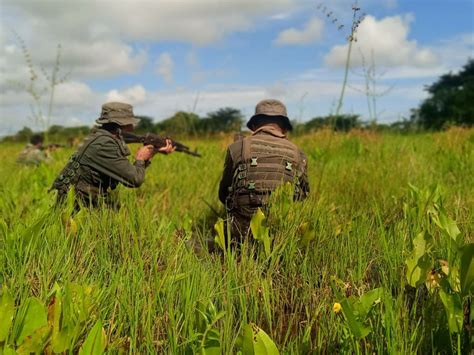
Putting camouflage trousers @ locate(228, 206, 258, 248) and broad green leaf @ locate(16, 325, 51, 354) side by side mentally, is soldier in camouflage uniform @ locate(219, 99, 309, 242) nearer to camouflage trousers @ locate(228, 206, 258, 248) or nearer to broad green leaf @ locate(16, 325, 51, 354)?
camouflage trousers @ locate(228, 206, 258, 248)

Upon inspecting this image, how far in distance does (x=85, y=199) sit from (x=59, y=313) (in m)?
2.38

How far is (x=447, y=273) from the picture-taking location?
80.8 inches

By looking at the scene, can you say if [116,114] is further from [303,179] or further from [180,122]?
[180,122]

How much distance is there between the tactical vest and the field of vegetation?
408mm

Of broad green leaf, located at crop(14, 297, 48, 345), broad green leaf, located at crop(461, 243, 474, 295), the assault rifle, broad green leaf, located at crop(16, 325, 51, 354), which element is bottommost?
broad green leaf, located at crop(16, 325, 51, 354)

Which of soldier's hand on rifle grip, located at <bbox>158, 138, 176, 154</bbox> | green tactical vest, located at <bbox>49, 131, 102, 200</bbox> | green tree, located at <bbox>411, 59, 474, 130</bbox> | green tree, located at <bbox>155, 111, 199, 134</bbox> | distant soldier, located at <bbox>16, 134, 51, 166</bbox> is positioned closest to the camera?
green tactical vest, located at <bbox>49, 131, 102, 200</bbox>

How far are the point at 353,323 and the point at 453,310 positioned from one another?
0.38 metres

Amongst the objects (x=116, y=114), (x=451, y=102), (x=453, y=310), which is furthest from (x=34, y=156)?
(x=451, y=102)

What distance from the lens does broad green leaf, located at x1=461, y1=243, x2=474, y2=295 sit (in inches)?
70.7

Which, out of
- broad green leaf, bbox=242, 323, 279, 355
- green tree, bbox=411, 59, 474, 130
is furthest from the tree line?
broad green leaf, bbox=242, 323, 279, 355

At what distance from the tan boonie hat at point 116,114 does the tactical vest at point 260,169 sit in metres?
1.13

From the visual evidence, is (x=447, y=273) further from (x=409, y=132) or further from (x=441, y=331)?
(x=409, y=132)

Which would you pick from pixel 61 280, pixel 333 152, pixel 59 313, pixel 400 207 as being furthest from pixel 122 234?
pixel 333 152

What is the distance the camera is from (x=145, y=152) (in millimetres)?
4652
